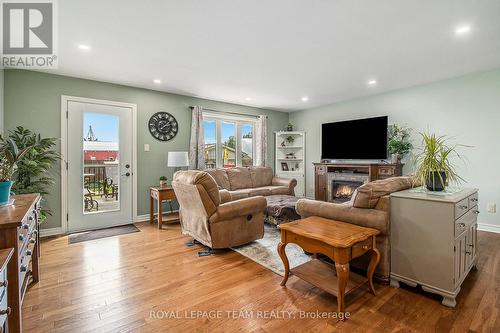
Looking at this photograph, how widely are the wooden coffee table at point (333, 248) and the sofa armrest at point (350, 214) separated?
10 cm

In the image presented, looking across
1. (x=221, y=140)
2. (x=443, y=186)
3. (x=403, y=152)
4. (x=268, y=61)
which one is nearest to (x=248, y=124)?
(x=221, y=140)

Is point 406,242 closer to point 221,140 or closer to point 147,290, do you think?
point 147,290

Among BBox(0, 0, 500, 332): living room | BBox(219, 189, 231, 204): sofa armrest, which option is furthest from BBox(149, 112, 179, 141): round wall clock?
BBox(219, 189, 231, 204): sofa armrest

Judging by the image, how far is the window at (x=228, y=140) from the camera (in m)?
5.41

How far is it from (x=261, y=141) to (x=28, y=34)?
450cm

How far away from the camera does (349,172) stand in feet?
16.5

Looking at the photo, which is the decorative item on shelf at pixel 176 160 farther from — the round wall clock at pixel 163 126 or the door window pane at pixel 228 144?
the door window pane at pixel 228 144

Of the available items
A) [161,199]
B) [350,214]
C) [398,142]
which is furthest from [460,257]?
[161,199]

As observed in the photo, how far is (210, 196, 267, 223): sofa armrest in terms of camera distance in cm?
282

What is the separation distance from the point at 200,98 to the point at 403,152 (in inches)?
164

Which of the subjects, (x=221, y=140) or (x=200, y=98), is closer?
(x=200, y=98)

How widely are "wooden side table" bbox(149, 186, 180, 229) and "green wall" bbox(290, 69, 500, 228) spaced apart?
4.43 metres

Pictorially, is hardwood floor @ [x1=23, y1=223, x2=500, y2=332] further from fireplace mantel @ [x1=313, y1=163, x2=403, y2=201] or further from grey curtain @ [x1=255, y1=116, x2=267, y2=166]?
grey curtain @ [x1=255, y1=116, x2=267, y2=166]

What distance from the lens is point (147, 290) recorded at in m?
2.12
